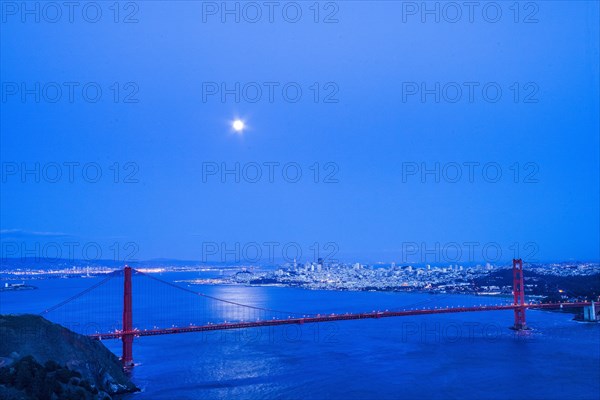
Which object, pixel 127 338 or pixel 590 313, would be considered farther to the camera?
pixel 590 313

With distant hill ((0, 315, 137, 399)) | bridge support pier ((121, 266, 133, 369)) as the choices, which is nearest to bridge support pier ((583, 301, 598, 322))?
bridge support pier ((121, 266, 133, 369))

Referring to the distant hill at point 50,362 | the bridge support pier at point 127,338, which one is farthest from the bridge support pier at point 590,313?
the distant hill at point 50,362

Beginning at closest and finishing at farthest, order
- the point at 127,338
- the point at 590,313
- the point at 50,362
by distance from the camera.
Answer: the point at 50,362 < the point at 127,338 < the point at 590,313

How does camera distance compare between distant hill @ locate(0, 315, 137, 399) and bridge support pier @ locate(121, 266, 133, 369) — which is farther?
bridge support pier @ locate(121, 266, 133, 369)

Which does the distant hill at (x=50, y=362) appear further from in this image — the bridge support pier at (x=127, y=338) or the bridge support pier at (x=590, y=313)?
the bridge support pier at (x=590, y=313)

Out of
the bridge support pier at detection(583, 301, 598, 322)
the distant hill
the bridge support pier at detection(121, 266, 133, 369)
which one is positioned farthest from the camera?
the bridge support pier at detection(583, 301, 598, 322)

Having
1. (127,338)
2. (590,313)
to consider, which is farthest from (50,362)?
(590,313)

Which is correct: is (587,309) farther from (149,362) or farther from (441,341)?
(149,362)

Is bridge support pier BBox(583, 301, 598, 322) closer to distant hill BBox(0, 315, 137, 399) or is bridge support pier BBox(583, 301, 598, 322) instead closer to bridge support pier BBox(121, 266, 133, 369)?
bridge support pier BBox(121, 266, 133, 369)

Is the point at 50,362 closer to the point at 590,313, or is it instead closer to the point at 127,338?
the point at 127,338
